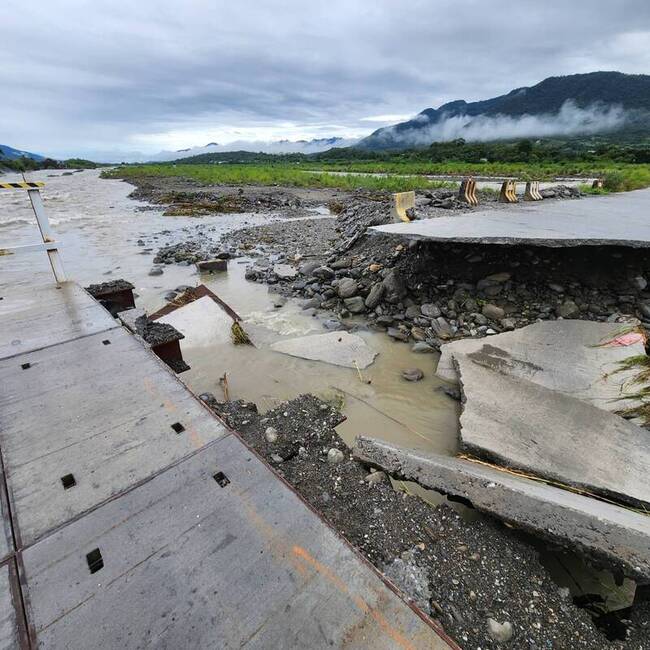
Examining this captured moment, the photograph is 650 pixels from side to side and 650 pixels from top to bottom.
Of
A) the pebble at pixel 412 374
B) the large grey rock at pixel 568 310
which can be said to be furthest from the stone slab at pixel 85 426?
the large grey rock at pixel 568 310

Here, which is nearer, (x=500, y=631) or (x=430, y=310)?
(x=500, y=631)

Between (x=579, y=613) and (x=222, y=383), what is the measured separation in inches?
145

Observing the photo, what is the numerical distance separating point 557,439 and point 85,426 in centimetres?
338

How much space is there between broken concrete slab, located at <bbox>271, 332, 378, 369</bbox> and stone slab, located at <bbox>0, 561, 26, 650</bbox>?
3697mm

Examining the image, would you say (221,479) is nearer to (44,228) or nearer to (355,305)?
(44,228)

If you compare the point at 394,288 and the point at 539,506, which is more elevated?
the point at 539,506

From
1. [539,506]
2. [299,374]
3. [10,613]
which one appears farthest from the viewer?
[299,374]

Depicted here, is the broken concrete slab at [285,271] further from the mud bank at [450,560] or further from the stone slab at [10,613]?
the stone slab at [10,613]

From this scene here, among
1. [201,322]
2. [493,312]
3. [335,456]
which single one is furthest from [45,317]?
[493,312]

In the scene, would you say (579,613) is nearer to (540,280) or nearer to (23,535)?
(23,535)

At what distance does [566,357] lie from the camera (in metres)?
4.00

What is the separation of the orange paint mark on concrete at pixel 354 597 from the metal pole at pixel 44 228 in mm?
3965

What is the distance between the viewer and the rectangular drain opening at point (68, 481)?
172 centimetres

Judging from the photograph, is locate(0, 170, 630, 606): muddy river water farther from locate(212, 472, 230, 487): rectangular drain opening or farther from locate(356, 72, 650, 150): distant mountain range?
locate(356, 72, 650, 150): distant mountain range
